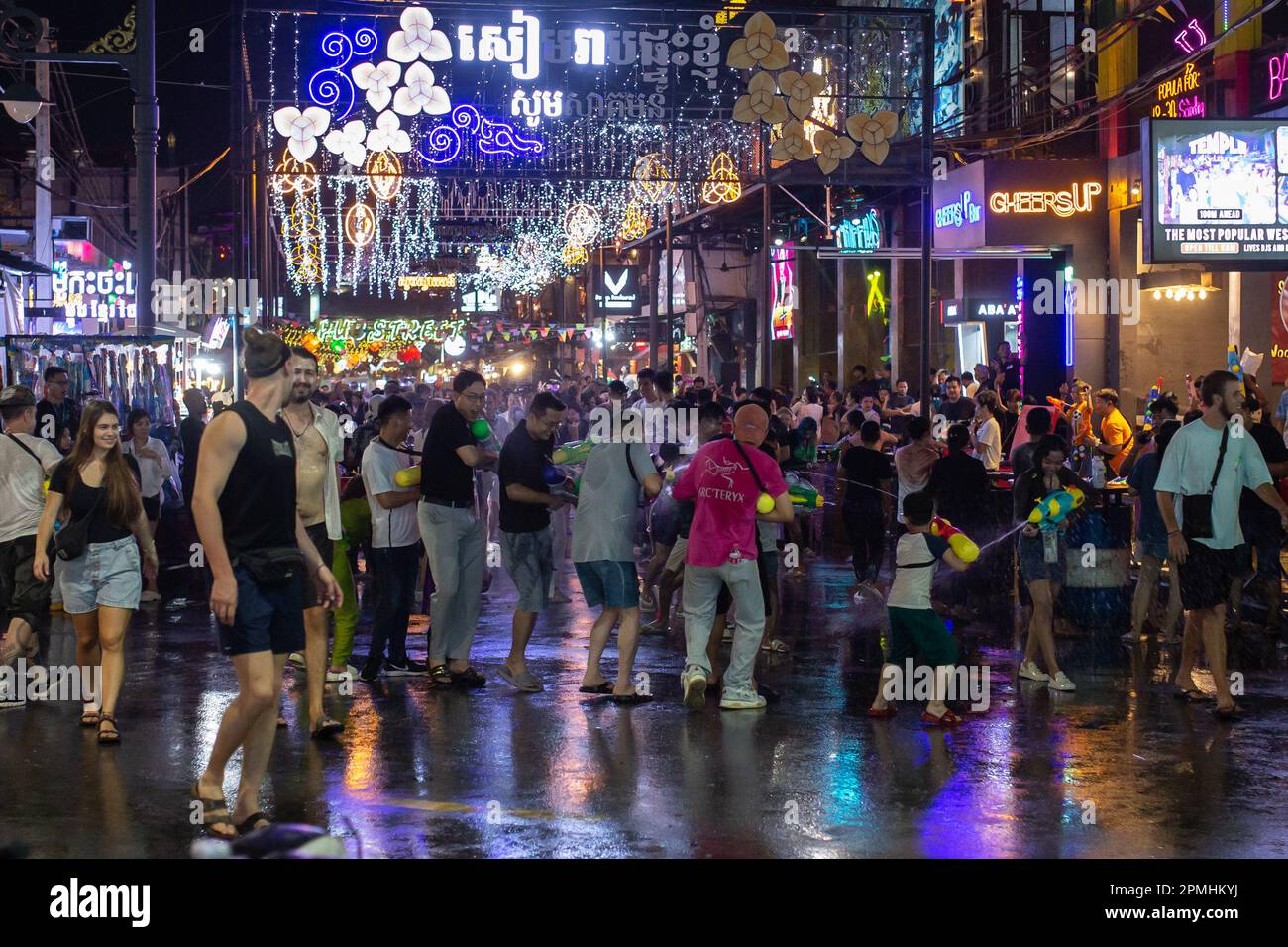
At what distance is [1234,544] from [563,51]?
35.9ft

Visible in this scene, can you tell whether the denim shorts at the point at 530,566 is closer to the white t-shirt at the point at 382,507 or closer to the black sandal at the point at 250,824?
the white t-shirt at the point at 382,507

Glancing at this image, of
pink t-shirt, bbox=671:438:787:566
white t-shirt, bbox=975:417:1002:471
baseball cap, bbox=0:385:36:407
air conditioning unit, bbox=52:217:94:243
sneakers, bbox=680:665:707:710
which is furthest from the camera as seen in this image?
air conditioning unit, bbox=52:217:94:243

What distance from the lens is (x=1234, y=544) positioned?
9.04 m

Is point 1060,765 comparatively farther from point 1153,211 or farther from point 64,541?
point 1153,211

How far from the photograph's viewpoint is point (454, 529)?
9820 millimetres

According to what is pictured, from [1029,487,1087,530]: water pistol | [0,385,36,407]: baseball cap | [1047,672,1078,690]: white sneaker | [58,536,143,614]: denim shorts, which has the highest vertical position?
[0,385,36,407]: baseball cap

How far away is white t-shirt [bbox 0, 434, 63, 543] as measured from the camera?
947 cm

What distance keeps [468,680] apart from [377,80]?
9555mm

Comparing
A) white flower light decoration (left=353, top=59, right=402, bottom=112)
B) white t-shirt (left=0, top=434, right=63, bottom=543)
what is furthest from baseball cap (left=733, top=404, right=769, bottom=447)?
white flower light decoration (left=353, top=59, right=402, bottom=112)

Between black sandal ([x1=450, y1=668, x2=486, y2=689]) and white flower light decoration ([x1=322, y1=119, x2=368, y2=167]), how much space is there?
917 centimetres

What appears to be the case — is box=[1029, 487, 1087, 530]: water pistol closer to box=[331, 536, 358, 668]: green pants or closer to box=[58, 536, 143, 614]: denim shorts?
box=[331, 536, 358, 668]: green pants
